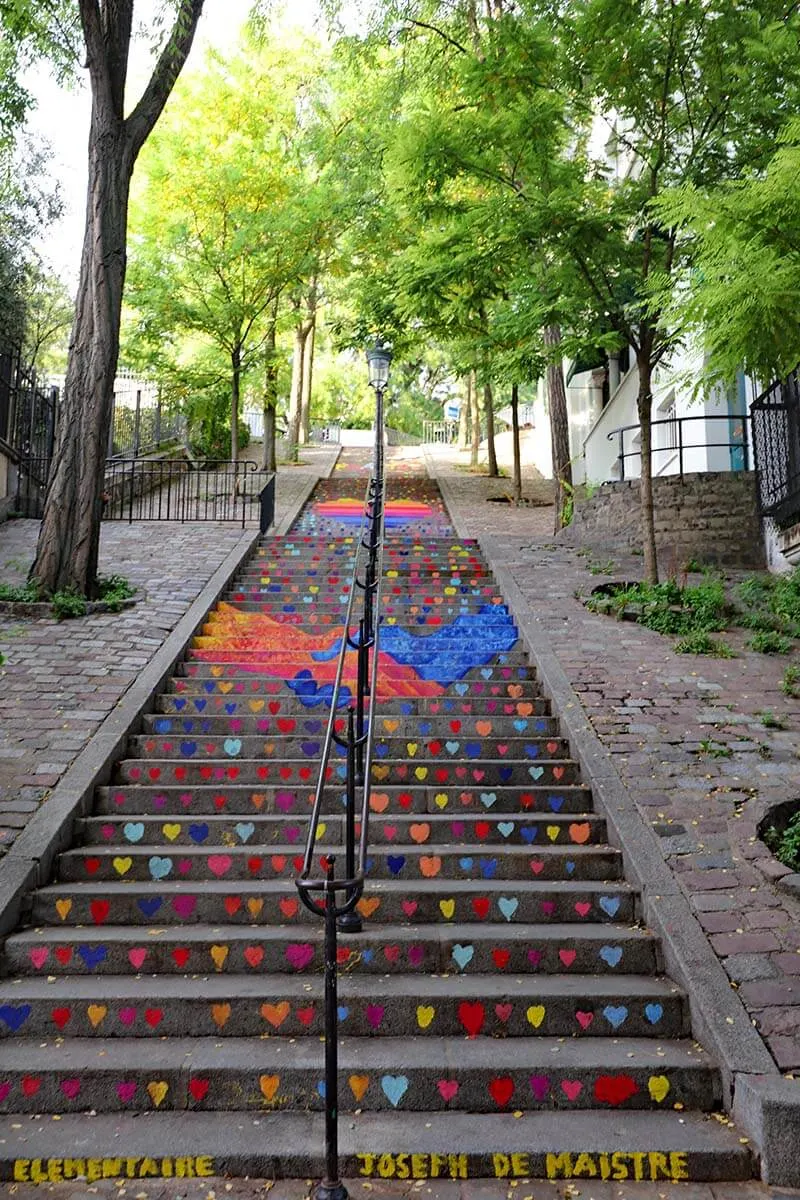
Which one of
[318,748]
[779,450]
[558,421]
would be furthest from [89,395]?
[558,421]

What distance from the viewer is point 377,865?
481cm

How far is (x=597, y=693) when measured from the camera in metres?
6.80

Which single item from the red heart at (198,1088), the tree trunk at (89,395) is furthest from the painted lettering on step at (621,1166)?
the tree trunk at (89,395)

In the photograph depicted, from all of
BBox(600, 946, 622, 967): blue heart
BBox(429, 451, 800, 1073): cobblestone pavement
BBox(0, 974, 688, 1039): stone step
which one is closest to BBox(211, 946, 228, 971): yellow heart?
BBox(0, 974, 688, 1039): stone step

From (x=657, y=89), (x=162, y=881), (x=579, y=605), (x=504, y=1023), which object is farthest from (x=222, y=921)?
(x=657, y=89)

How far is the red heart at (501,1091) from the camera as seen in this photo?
3.50m

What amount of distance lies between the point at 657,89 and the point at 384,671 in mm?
6928

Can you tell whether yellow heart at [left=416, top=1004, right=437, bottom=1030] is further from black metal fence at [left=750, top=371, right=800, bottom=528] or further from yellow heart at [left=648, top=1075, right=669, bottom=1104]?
black metal fence at [left=750, top=371, right=800, bottom=528]

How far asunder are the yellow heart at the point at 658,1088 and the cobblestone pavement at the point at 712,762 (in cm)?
47

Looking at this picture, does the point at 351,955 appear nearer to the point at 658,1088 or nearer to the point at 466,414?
the point at 658,1088

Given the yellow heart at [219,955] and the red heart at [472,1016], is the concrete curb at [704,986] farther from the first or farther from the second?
the yellow heart at [219,955]

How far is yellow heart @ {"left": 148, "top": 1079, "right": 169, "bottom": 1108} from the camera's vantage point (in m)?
3.48

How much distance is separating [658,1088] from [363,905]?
5.50ft

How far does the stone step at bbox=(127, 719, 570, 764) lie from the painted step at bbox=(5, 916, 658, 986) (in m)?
1.89
